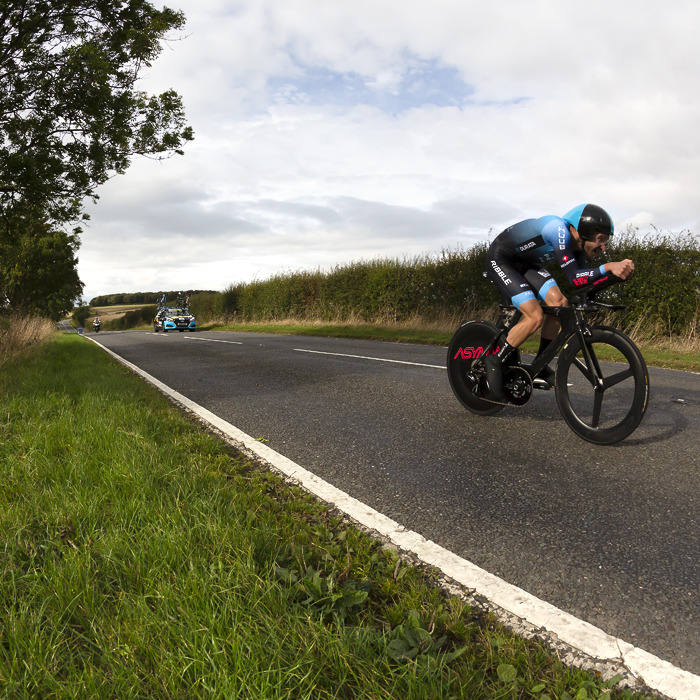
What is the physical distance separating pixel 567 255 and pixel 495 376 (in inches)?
48.0

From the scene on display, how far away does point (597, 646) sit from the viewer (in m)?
1.72

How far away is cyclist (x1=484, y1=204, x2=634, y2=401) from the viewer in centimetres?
399

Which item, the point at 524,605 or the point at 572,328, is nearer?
the point at 524,605

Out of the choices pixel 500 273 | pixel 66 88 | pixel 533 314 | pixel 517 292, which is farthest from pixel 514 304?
pixel 66 88

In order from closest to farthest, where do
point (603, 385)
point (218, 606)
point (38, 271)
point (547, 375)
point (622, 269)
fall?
1. point (218, 606)
2. point (622, 269)
3. point (603, 385)
4. point (547, 375)
5. point (38, 271)

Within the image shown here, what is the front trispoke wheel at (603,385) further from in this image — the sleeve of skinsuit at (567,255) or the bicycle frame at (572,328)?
the sleeve of skinsuit at (567,255)

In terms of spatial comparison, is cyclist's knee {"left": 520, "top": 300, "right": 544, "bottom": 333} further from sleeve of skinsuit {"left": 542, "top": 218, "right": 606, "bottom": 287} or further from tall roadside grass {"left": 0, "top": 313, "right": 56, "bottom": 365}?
tall roadside grass {"left": 0, "top": 313, "right": 56, "bottom": 365}

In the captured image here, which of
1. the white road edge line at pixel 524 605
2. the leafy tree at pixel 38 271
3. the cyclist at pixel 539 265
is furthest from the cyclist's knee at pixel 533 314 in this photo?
the leafy tree at pixel 38 271

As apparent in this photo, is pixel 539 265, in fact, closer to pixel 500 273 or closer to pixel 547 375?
pixel 500 273

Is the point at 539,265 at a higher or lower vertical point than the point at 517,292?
higher

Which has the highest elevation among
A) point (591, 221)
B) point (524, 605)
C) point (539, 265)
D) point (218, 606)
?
point (591, 221)

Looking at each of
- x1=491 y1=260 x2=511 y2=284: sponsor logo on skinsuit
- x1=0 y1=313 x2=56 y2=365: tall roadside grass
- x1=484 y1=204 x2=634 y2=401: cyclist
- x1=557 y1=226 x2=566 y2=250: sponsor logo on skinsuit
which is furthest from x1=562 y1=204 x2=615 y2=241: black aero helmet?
x1=0 y1=313 x2=56 y2=365: tall roadside grass

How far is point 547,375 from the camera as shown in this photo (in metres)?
4.35

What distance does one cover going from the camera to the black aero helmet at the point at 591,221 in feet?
13.0
